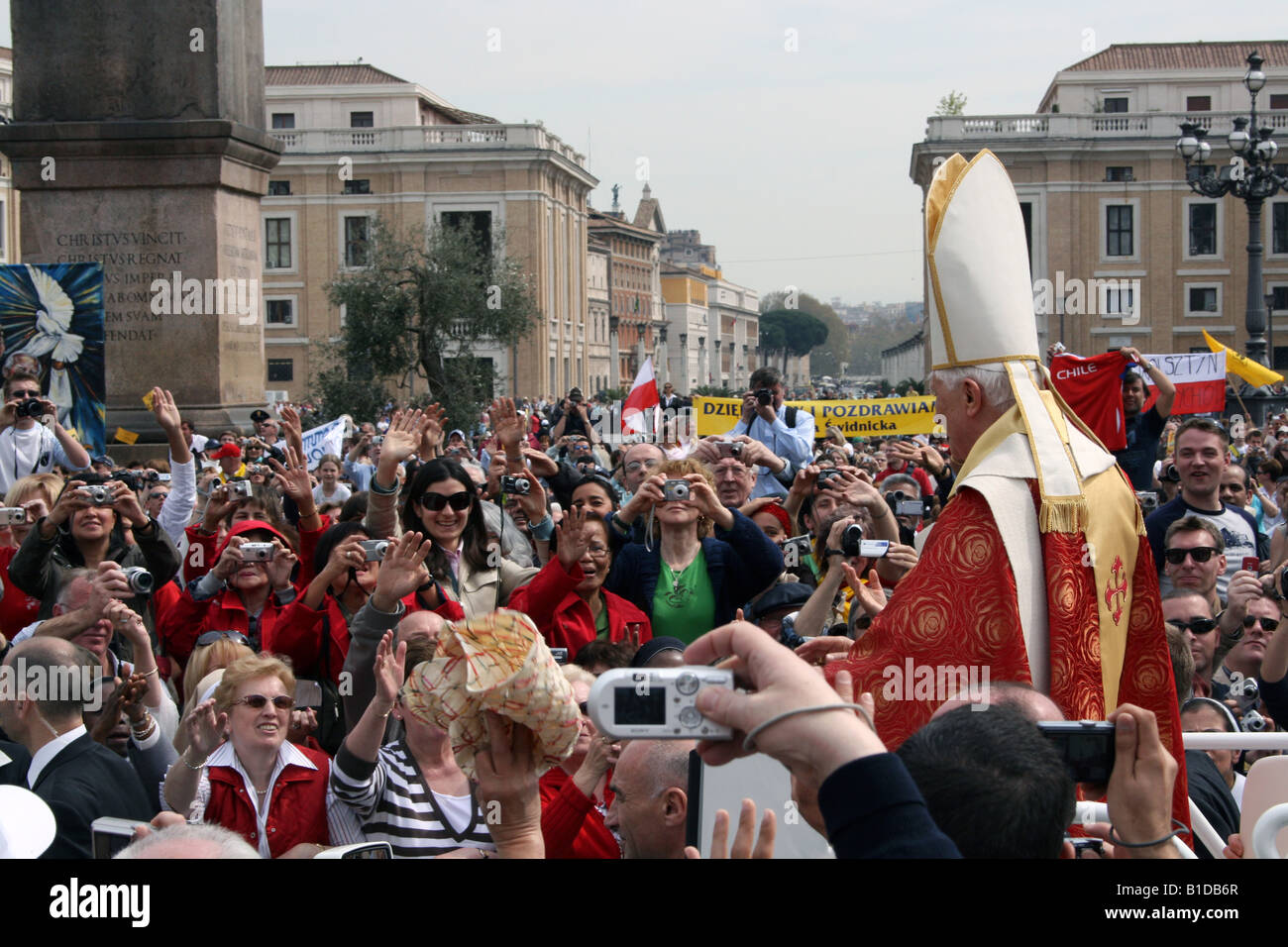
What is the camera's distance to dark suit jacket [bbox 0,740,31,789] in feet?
12.7

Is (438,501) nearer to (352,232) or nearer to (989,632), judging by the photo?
(989,632)

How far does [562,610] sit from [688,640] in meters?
0.58

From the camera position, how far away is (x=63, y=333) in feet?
29.2

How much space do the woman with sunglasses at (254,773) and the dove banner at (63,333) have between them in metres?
5.56

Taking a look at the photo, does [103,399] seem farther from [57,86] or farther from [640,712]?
[640,712]

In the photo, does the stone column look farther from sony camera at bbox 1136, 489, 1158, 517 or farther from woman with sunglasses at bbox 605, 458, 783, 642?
sony camera at bbox 1136, 489, 1158, 517

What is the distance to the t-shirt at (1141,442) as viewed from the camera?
7.90 metres

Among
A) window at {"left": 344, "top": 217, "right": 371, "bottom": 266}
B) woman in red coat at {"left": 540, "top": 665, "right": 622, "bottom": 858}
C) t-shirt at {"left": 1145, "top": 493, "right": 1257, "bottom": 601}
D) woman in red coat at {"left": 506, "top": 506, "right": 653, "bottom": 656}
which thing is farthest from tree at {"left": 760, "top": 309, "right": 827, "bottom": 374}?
woman in red coat at {"left": 540, "top": 665, "right": 622, "bottom": 858}

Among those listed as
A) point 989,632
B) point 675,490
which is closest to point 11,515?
point 675,490

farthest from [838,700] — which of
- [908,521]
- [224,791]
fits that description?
[908,521]

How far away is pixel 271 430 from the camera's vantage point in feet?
34.7

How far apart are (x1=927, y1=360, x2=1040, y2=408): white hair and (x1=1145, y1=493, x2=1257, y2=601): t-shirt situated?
2.96 metres

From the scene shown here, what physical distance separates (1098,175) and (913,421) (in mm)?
48018

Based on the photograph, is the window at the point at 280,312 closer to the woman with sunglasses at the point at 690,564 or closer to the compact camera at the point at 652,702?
the woman with sunglasses at the point at 690,564
